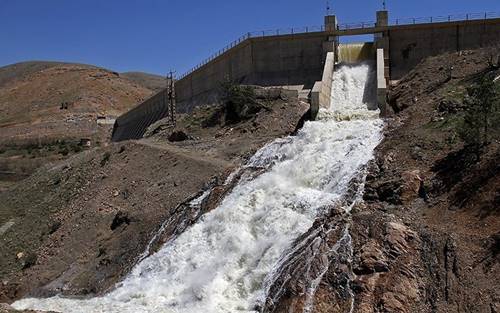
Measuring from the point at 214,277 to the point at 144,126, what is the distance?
128ft

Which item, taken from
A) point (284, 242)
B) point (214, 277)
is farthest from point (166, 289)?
point (284, 242)

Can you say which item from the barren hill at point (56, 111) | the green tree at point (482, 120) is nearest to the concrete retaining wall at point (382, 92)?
the green tree at point (482, 120)

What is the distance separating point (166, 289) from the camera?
19188 millimetres

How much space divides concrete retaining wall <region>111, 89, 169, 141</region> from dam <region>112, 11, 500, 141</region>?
30.6 feet

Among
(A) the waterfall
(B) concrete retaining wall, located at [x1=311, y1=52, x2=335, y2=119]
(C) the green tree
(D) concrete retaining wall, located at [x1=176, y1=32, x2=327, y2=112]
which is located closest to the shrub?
(D) concrete retaining wall, located at [x1=176, y1=32, x2=327, y2=112]

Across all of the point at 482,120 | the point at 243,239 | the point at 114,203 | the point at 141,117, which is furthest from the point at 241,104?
the point at 141,117

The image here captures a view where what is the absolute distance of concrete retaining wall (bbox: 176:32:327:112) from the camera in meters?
37.3

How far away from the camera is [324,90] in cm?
3148

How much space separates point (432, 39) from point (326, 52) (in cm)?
592

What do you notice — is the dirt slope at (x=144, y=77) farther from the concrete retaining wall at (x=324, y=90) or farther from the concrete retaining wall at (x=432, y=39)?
the concrete retaining wall at (x=432, y=39)

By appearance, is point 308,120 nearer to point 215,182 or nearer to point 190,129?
point 215,182

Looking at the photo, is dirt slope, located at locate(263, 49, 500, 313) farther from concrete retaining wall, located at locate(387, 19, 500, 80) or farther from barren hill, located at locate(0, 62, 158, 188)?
barren hill, located at locate(0, 62, 158, 188)

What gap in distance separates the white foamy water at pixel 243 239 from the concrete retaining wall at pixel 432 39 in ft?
35.3

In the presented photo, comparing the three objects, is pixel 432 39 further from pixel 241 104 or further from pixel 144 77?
pixel 144 77
